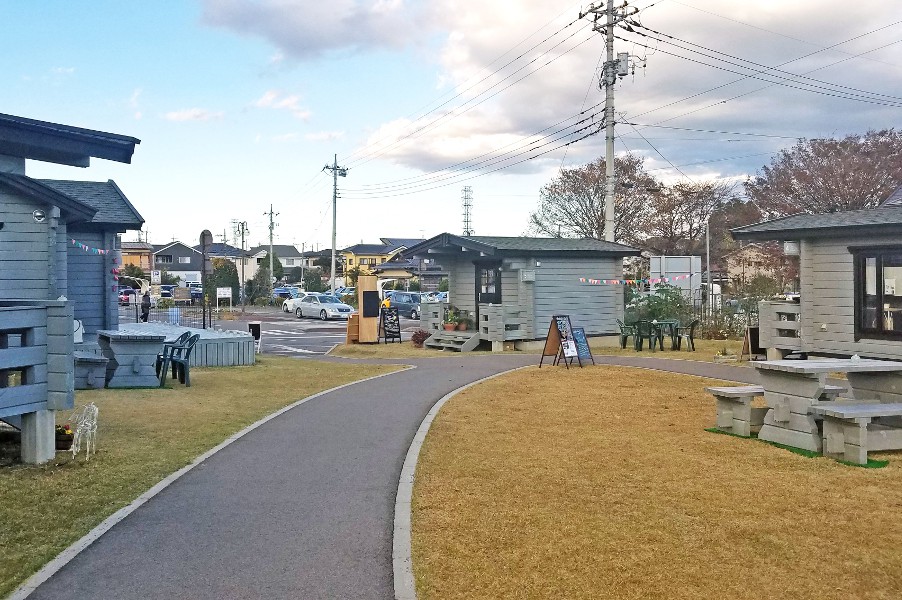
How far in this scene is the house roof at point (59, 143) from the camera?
9.65 metres

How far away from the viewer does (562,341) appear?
1761 centimetres

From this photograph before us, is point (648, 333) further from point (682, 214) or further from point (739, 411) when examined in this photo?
point (682, 214)

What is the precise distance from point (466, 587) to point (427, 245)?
68.7ft

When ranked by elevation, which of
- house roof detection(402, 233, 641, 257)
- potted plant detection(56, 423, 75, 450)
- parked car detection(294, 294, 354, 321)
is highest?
house roof detection(402, 233, 641, 257)

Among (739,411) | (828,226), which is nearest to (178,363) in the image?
(739,411)

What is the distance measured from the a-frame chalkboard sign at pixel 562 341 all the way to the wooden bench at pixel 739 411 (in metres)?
7.28

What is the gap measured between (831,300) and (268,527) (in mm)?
13668

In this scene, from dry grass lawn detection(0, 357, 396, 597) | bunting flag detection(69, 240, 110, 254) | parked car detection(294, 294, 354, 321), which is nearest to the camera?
dry grass lawn detection(0, 357, 396, 597)

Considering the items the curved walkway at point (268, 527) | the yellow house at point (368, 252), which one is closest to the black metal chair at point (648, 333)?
the curved walkway at point (268, 527)

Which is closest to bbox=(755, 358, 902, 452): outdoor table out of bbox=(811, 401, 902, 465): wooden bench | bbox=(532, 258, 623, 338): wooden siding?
bbox=(811, 401, 902, 465): wooden bench

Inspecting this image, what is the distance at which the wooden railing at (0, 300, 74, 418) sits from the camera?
773 centimetres

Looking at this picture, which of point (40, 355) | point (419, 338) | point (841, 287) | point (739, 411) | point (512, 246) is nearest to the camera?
point (40, 355)

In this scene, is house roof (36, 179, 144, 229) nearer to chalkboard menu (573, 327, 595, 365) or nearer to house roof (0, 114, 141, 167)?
house roof (0, 114, 141, 167)

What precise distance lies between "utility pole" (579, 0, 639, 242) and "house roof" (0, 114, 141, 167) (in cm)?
1948
